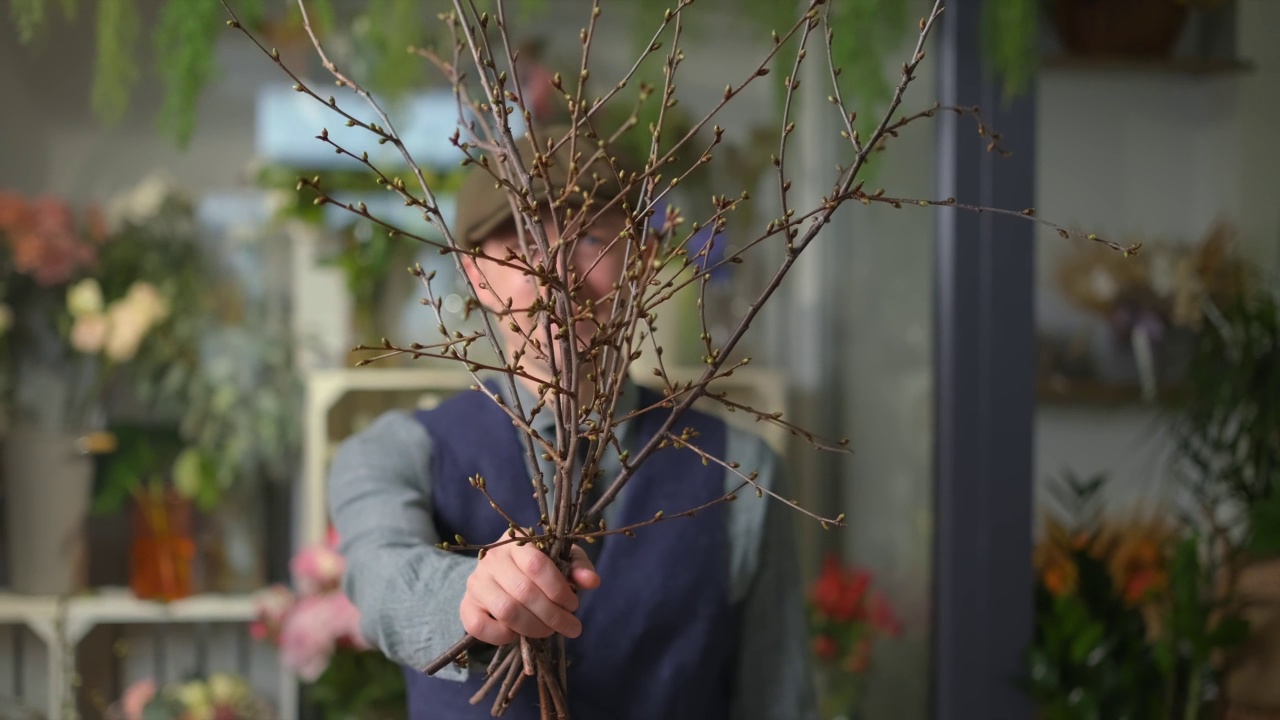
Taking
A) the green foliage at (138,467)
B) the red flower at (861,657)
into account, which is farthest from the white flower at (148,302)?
the red flower at (861,657)

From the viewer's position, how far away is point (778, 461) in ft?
3.36

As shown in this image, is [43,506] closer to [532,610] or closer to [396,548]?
[396,548]

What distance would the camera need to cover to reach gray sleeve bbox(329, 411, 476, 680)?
0.71m

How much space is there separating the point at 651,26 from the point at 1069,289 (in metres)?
1.20

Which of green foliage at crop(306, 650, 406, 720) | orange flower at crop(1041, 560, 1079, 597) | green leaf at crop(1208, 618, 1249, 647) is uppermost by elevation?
orange flower at crop(1041, 560, 1079, 597)

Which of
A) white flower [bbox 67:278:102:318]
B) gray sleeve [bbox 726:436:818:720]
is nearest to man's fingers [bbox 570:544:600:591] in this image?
gray sleeve [bbox 726:436:818:720]

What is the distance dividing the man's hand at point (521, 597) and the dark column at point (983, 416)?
85 cm

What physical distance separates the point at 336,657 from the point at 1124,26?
1.74m

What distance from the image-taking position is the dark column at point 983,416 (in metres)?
1.31

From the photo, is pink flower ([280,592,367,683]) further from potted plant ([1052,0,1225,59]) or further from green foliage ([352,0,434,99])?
potted plant ([1052,0,1225,59])

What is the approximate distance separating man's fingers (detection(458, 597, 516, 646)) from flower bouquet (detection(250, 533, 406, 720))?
1.13 meters

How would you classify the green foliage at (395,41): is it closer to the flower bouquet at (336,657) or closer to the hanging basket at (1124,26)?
the flower bouquet at (336,657)

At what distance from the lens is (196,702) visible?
1892 mm

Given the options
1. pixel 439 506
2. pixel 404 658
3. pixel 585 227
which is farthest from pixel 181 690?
pixel 585 227
